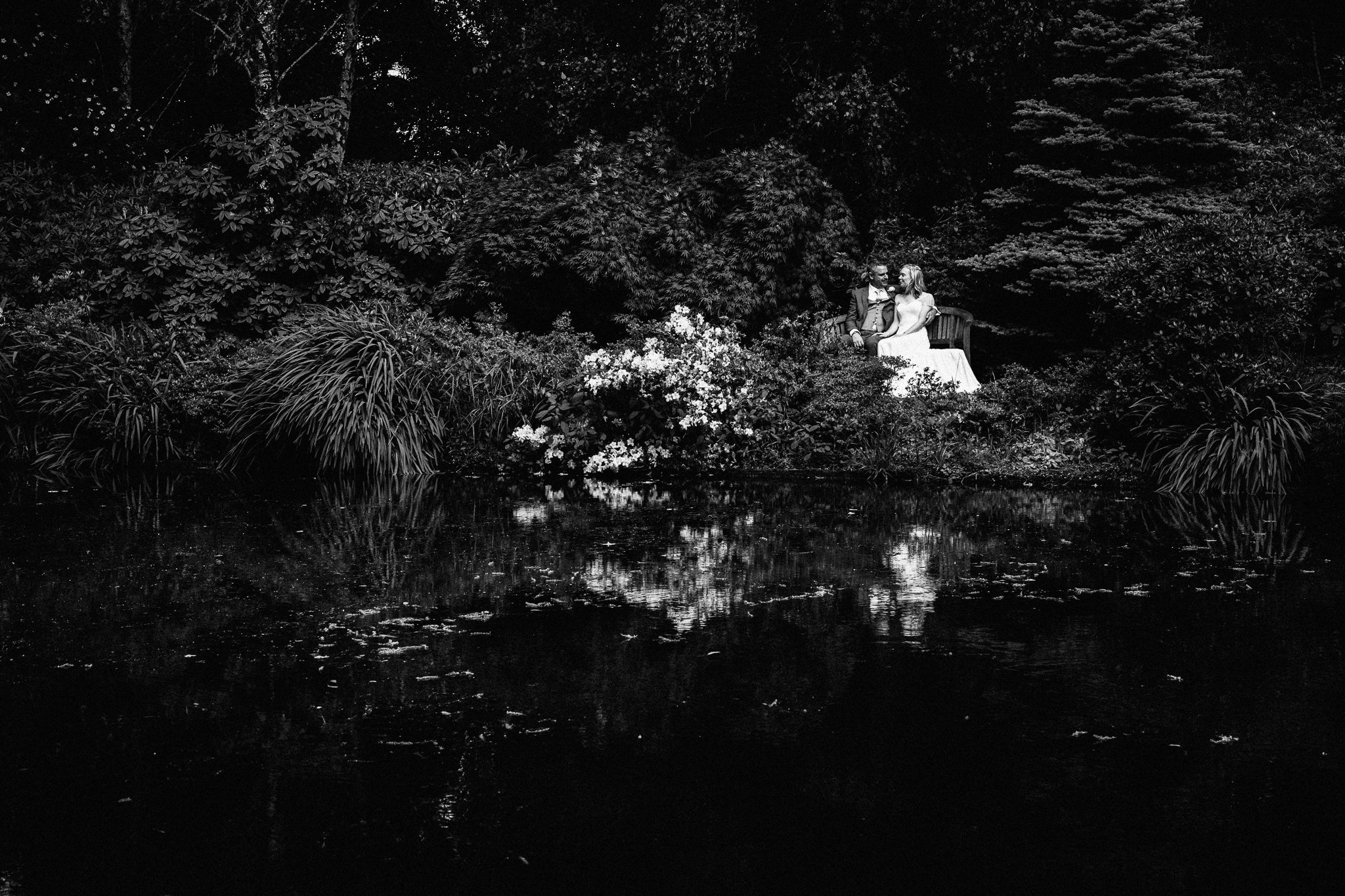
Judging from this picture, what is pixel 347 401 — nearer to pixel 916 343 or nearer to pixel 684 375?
pixel 684 375

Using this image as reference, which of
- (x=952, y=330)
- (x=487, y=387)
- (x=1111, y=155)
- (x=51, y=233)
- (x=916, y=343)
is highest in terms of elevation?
(x=1111, y=155)

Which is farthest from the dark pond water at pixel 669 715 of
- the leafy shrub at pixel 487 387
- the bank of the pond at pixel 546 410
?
the leafy shrub at pixel 487 387

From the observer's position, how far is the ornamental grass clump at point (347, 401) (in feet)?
35.3

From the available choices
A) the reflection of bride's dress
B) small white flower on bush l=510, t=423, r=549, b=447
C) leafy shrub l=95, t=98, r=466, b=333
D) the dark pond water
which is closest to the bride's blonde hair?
the reflection of bride's dress

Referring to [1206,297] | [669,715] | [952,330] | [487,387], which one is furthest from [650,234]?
[669,715]

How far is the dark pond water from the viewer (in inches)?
106

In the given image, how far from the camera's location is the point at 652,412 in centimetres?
1135

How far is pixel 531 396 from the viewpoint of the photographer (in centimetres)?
1214

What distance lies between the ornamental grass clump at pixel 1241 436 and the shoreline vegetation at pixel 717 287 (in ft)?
0.10

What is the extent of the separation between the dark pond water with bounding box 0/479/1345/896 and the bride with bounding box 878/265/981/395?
227 inches

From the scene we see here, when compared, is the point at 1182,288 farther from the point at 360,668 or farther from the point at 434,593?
the point at 360,668

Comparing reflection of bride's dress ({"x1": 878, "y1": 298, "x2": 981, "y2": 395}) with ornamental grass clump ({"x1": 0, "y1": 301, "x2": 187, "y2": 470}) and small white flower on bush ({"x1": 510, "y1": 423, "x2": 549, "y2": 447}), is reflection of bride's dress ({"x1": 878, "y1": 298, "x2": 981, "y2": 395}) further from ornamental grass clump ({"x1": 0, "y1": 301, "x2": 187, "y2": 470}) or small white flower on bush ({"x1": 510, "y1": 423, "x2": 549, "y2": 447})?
ornamental grass clump ({"x1": 0, "y1": 301, "x2": 187, "y2": 470})

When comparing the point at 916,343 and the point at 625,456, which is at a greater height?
the point at 916,343

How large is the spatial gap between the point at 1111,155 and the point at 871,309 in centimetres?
396
